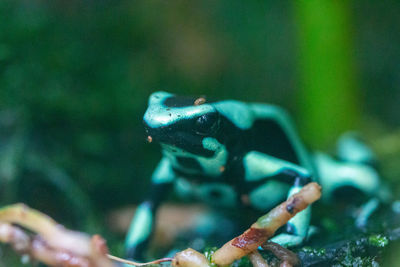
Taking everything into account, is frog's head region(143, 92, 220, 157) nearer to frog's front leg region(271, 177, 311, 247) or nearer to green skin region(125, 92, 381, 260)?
green skin region(125, 92, 381, 260)

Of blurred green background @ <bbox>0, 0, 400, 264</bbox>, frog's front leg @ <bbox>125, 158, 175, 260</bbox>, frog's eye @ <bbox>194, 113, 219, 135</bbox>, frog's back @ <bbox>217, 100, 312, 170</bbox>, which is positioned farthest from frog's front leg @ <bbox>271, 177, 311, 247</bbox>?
blurred green background @ <bbox>0, 0, 400, 264</bbox>

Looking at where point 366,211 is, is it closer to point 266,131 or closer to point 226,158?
point 266,131

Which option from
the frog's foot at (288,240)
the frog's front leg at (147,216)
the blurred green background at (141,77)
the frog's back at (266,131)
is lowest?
the frog's foot at (288,240)

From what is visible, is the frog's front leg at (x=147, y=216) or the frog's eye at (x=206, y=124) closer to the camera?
the frog's eye at (x=206, y=124)

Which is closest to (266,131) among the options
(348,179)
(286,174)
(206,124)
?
(286,174)

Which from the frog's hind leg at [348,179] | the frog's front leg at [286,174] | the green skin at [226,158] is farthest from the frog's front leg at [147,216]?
the frog's hind leg at [348,179]

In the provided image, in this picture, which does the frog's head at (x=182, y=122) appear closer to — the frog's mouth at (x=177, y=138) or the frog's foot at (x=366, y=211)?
the frog's mouth at (x=177, y=138)

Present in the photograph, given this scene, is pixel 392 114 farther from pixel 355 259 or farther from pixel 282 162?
pixel 355 259

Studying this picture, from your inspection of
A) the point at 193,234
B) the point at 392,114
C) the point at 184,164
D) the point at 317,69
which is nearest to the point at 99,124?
the point at 193,234

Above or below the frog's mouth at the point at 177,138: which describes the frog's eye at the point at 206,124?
above
